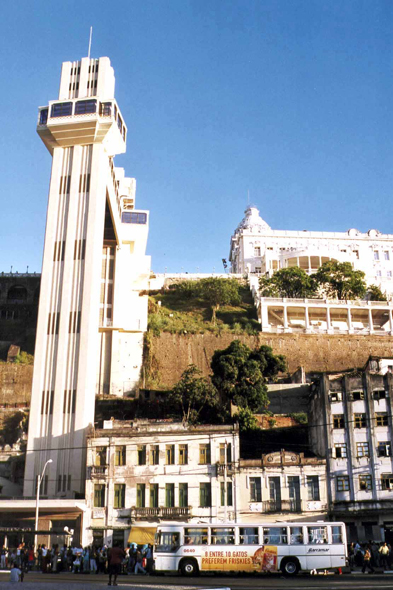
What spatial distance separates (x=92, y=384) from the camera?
5319cm

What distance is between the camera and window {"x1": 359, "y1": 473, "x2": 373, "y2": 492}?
143 feet

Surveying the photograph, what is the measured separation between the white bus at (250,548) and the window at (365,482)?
48.1ft

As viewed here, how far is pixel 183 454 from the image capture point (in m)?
45.2

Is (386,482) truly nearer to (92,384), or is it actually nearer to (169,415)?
(169,415)

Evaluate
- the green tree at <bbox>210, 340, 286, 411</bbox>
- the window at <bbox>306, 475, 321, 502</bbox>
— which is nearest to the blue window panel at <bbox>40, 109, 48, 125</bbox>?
the green tree at <bbox>210, 340, 286, 411</bbox>

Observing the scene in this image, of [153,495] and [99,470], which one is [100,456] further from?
[153,495]

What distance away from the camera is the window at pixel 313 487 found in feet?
143

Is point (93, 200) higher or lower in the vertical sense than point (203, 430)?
higher

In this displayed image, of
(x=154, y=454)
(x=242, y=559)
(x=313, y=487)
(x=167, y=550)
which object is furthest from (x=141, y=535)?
(x=242, y=559)

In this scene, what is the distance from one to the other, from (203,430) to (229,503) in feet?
16.5

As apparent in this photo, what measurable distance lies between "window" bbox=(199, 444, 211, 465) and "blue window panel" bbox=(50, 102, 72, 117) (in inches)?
1287

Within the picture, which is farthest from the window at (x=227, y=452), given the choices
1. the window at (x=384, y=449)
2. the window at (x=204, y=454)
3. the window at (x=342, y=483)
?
the window at (x=384, y=449)

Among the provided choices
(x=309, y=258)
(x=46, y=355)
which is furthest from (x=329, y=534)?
(x=309, y=258)

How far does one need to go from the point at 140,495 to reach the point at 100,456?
4044 millimetres
